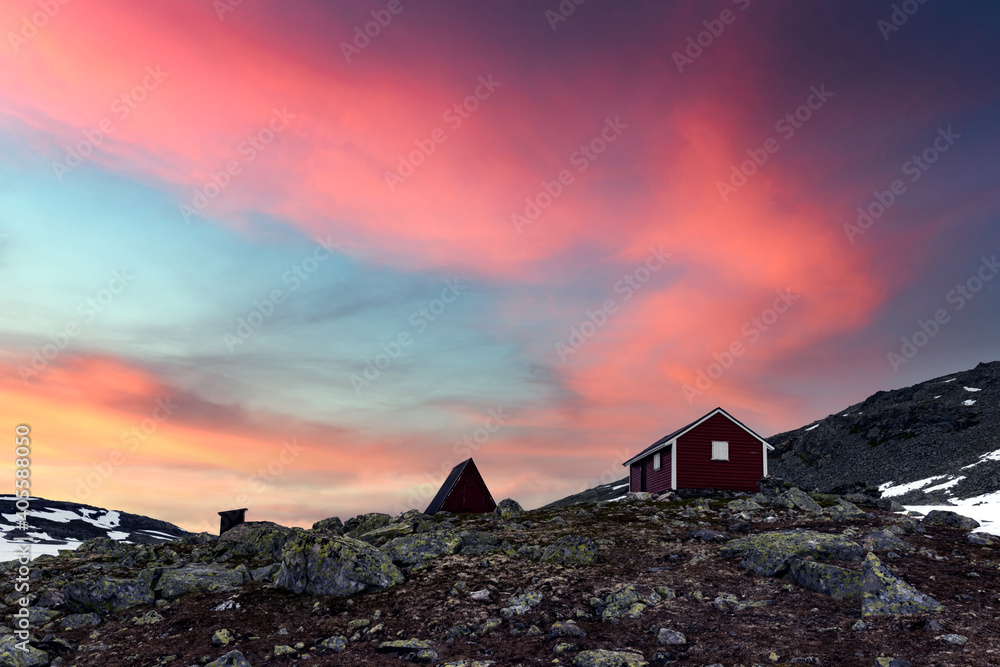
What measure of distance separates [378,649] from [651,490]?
141 ft

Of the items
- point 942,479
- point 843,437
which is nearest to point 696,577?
point 942,479

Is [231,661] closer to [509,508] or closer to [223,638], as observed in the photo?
[223,638]

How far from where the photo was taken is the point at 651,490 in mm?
54219

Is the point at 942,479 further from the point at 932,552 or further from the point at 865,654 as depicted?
the point at 865,654

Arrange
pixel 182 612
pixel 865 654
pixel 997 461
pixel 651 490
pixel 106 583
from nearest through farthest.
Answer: pixel 865 654 < pixel 182 612 < pixel 106 583 < pixel 651 490 < pixel 997 461

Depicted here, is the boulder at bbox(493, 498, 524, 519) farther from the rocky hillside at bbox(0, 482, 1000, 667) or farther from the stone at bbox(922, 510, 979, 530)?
the stone at bbox(922, 510, 979, 530)

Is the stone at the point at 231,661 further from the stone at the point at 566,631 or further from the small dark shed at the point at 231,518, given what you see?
the small dark shed at the point at 231,518

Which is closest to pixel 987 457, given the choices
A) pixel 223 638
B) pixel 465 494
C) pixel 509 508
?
pixel 465 494

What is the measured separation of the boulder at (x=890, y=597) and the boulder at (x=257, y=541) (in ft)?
58.8

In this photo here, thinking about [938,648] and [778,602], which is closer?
[938,648]

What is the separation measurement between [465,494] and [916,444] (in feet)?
326

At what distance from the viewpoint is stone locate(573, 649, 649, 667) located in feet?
41.6

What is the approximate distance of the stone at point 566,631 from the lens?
14242mm

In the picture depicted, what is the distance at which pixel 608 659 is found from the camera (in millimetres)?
12828
